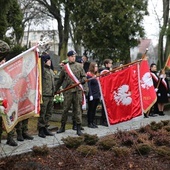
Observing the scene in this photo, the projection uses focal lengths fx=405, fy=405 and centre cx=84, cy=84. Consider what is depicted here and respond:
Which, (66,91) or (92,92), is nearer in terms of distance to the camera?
(66,91)

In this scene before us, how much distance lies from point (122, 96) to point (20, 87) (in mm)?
2781

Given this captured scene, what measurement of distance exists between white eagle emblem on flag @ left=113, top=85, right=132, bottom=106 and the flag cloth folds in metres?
2.24

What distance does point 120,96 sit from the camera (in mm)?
8453

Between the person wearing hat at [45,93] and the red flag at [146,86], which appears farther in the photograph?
the red flag at [146,86]

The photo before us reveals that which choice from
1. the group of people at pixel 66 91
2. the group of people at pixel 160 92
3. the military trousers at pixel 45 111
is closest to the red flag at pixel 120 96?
the group of people at pixel 66 91

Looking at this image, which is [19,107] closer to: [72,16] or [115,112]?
[115,112]

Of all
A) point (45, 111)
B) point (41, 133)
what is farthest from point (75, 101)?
point (41, 133)

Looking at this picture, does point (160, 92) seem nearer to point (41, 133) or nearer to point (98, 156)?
point (41, 133)

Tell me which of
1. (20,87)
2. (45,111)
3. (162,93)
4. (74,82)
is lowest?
(162,93)

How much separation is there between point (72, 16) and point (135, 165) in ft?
66.6

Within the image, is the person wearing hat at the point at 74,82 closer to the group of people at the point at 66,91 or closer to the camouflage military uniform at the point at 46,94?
the group of people at the point at 66,91

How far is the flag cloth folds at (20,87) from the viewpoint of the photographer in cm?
602

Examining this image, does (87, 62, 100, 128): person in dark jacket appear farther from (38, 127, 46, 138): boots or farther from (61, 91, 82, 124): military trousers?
(38, 127, 46, 138): boots

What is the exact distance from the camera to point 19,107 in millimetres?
6430
